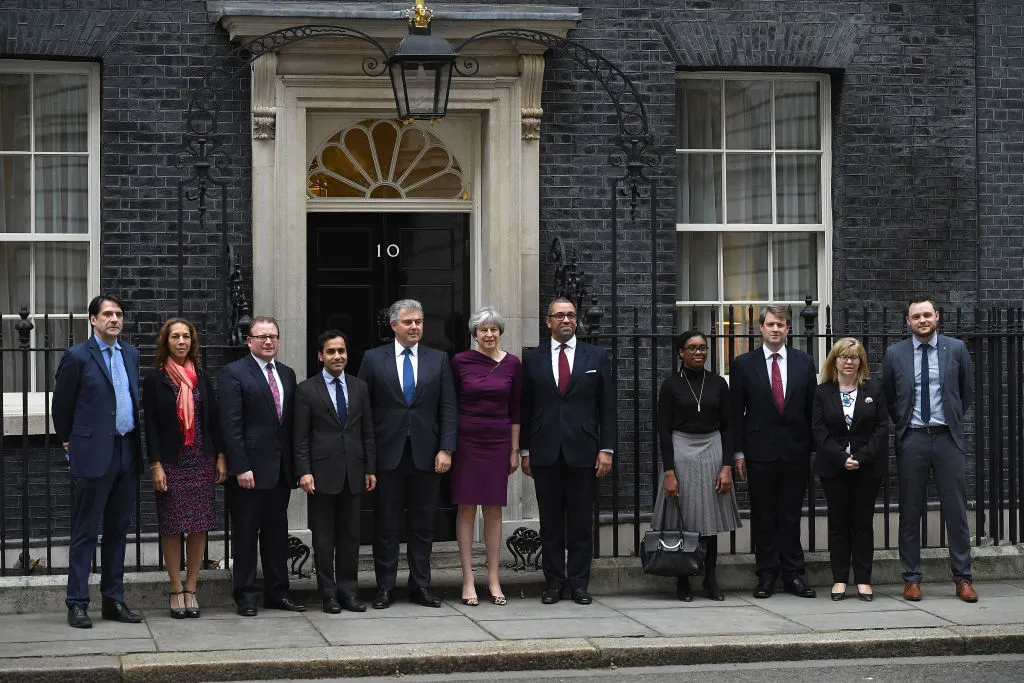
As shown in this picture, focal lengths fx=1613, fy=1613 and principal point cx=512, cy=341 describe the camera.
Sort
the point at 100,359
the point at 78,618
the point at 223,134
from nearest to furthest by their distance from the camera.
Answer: the point at 78,618 → the point at 100,359 → the point at 223,134

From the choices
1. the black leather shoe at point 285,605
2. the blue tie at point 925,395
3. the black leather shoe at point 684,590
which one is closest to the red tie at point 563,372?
the black leather shoe at point 684,590

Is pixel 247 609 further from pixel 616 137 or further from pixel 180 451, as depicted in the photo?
pixel 616 137

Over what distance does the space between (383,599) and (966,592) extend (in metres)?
3.57

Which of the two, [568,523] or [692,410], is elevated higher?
[692,410]

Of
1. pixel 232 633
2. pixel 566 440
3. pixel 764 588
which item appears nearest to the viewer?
pixel 232 633

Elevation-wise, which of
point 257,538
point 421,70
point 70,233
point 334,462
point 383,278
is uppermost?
point 421,70

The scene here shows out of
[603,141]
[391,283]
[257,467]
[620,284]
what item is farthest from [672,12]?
[257,467]

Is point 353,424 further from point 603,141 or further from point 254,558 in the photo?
point 603,141

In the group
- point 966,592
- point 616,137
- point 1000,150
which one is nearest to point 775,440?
point 966,592

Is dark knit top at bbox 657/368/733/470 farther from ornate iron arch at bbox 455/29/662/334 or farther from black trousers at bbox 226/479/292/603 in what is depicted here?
black trousers at bbox 226/479/292/603

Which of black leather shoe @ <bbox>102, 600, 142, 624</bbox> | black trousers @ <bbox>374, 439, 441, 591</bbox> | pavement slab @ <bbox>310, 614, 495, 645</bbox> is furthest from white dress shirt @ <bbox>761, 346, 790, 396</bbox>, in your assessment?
black leather shoe @ <bbox>102, 600, 142, 624</bbox>

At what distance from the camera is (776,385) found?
1005 cm

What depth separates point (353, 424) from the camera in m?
9.59

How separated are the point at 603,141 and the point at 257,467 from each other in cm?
397
